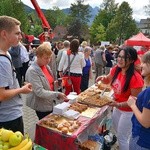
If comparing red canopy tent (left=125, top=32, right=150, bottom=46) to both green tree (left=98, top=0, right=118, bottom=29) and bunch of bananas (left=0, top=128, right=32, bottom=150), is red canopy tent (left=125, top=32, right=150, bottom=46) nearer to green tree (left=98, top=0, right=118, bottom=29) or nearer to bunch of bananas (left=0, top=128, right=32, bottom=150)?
bunch of bananas (left=0, top=128, right=32, bottom=150)

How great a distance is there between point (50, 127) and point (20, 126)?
0.59m

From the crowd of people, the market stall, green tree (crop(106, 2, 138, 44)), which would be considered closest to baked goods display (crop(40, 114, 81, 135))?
the market stall

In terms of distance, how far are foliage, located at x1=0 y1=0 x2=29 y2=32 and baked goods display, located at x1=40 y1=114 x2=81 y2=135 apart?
3860 cm

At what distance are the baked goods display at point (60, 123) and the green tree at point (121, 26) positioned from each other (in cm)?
5978

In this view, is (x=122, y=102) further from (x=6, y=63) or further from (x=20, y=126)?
(x=6, y=63)

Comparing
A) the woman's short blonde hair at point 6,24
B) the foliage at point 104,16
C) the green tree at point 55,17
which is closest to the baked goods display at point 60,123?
the woman's short blonde hair at point 6,24

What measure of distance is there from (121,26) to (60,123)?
62.7 metres

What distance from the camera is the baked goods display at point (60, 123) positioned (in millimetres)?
3215

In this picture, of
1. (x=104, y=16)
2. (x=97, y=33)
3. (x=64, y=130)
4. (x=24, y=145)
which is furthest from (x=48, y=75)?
(x=104, y=16)

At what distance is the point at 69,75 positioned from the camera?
6.51m

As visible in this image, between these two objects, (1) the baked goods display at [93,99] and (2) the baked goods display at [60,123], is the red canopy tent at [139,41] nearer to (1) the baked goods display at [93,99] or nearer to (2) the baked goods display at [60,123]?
(1) the baked goods display at [93,99]

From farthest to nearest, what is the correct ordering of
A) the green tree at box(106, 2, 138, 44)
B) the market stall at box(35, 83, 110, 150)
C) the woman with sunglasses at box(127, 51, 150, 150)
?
the green tree at box(106, 2, 138, 44)
the market stall at box(35, 83, 110, 150)
the woman with sunglasses at box(127, 51, 150, 150)

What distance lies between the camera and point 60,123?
3.39m

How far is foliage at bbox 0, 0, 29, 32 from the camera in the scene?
131 feet
